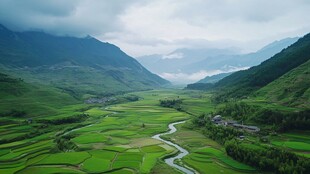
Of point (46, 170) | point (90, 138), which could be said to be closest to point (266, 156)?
point (46, 170)

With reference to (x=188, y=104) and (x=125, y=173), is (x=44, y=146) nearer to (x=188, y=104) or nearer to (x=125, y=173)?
(x=125, y=173)

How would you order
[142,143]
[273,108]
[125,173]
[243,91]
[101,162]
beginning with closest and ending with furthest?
[125,173] < [101,162] < [142,143] < [273,108] < [243,91]

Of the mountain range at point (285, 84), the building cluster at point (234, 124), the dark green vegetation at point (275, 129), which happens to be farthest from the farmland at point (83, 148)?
the mountain range at point (285, 84)

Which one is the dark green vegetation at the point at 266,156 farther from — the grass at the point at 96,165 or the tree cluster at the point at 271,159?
the grass at the point at 96,165

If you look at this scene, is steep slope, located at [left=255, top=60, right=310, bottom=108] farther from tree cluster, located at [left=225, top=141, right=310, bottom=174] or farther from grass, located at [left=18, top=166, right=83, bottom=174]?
grass, located at [left=18, top=166, right=83, bottom=174]

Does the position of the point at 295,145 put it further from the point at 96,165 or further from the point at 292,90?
the point at 292,90

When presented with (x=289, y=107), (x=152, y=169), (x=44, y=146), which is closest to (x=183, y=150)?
(x=152, y=169)
